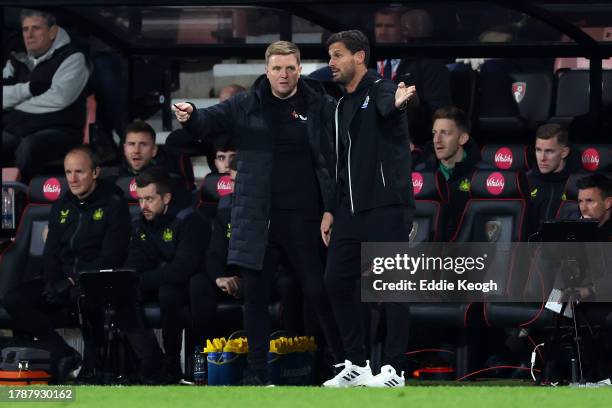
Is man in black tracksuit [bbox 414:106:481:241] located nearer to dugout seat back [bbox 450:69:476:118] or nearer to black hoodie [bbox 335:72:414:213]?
dugout seat back [bbox 450:69:476:118]

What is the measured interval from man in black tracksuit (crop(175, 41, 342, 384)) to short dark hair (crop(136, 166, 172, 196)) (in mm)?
2066

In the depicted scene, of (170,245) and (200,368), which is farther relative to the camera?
(170,245)

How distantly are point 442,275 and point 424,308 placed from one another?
1.01ft

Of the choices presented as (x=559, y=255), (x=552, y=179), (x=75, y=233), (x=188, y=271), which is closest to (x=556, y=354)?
(x=559, y=255)

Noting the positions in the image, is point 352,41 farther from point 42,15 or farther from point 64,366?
point 42,15

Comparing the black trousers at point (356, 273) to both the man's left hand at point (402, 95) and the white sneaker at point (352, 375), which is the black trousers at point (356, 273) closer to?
the white sneaker at point (352, 375)

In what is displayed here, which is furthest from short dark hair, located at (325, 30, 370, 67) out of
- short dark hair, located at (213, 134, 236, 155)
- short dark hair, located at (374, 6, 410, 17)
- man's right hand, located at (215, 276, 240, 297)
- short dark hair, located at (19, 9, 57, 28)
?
short dark hair, located at (19, 9, 57, 28)

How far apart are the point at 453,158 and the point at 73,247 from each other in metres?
2.84

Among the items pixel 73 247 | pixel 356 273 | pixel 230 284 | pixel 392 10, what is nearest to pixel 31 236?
pixel 73 247

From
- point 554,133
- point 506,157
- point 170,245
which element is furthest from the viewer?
point 506,157

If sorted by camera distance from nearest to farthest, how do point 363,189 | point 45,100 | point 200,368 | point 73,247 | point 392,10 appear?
point 363,189 → point 200,368 → point 73,247 → point 392,10 → point 45,100

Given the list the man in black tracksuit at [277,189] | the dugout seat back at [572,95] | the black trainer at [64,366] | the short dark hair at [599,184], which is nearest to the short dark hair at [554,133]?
the short dark hair at [599,184]

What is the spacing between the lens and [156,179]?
41.1ft

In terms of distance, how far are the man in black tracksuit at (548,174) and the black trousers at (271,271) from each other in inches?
97.5
